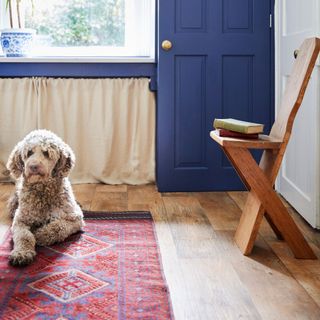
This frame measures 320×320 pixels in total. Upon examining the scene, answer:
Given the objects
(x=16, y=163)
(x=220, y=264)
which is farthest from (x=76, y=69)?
(x=220, y=264)

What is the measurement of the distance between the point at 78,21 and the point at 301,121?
6.13ft

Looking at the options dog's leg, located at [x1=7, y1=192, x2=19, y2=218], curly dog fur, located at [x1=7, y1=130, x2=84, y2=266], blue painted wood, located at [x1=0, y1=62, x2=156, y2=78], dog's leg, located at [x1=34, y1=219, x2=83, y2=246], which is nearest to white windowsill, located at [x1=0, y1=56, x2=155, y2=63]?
blue painted wood, located at [x1=0, y1=62, x2=156, y2=78]

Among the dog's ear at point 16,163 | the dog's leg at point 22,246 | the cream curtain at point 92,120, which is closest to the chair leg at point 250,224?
the dog's leg at point 22,246

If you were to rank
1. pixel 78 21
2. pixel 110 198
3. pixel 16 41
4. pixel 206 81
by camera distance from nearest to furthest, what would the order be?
pixel 110 198 < pixel 206 81 < pixel 16 41 < pixel 78 21

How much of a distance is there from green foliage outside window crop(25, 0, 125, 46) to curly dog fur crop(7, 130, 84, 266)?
1.69 m

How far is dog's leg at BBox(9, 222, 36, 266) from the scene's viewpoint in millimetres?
2545

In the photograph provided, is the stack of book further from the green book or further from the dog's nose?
the dog's nose

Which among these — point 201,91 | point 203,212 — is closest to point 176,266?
point 203,212

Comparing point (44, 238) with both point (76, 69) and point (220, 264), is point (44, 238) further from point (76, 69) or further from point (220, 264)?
point (76, 69)

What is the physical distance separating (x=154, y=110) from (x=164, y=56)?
19.3 inches

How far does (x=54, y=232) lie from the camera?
2.85 m

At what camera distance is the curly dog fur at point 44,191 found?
2828mm

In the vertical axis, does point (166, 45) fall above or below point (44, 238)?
above

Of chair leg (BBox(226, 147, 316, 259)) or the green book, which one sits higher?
the green book
